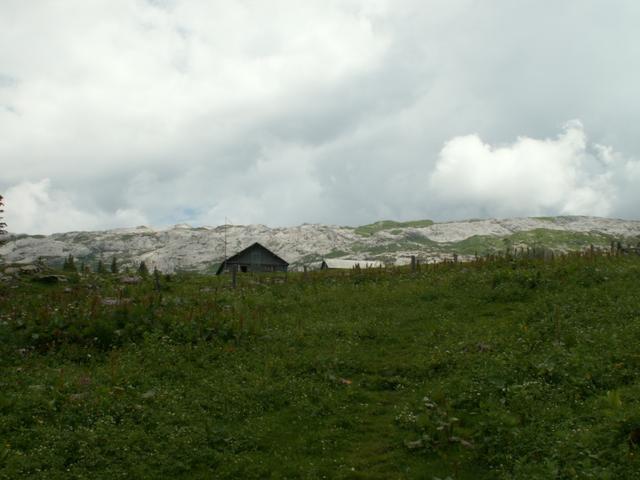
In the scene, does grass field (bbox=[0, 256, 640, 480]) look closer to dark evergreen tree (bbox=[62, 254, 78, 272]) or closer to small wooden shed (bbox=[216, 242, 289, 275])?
dark evergreen tree (bbox=[62, 254, 78, 272])

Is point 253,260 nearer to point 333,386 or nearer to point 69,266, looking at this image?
point 69,266

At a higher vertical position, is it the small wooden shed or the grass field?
the small wooden shed

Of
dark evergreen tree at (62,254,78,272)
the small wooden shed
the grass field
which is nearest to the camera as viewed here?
the grass field

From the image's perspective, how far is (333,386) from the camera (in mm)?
16500

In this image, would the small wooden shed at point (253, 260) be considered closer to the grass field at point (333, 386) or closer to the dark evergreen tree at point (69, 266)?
the dark evergreen tree at point (69, 266)

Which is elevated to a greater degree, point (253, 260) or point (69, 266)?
point (253, 260)

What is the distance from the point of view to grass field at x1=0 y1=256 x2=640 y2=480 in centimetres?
1153

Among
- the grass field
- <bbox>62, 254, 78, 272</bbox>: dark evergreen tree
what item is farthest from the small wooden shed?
the grass field

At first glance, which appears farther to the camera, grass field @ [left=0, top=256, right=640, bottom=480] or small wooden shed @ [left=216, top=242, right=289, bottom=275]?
small wooden shed @ [left=216, top=242, right=289, bottom=275]

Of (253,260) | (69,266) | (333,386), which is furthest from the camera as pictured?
(253,260)

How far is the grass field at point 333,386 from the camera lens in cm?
1153

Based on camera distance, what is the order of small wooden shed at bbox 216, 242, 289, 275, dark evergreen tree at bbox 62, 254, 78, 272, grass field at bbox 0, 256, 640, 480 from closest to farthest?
grass field at bbox 0, 256, 640, 480
dark evergreen tree at bbox 62, 254, 78, 272
small wooden shed at bbox 216, 242, 289, 275

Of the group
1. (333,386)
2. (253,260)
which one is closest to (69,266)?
(253,260)

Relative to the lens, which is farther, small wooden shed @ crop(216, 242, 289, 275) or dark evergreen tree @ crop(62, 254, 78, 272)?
small wooden shed @ crop(216, 242, 289, 275)
